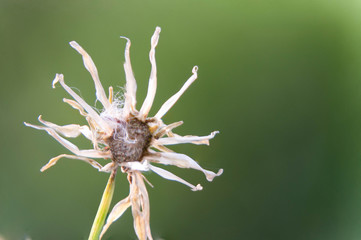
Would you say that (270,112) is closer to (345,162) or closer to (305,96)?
(305,96)

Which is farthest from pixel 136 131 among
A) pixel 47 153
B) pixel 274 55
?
pixel 274 55

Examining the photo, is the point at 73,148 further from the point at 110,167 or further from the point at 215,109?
the point at 215,109

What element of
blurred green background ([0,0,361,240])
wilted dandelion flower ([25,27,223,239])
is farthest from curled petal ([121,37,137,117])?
blurred green background ([0,0,361,240])

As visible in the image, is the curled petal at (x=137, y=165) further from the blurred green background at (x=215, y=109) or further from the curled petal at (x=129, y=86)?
the blurred green background at (x=215, y=109)

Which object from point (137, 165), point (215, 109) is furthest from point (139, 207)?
point (215, 109)

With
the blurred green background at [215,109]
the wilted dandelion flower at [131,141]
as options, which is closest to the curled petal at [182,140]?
the wilted dandelion flower at [131,141]

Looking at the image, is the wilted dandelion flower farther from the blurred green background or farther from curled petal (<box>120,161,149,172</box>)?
the blurred green background
